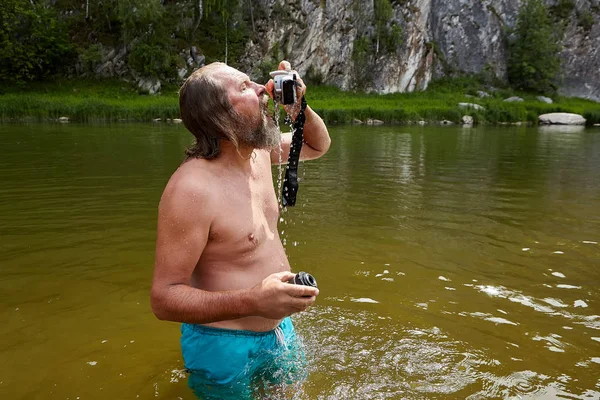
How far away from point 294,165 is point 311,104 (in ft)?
114

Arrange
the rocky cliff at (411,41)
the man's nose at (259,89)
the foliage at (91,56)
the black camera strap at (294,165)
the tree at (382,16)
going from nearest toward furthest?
the man's nose at (259,89) < the black camera strap at (294,165) < the foliage at (91,56) < the rocky cliff at (411,41) < the tree at (382,16)

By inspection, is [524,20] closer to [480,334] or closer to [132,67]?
[132,67]

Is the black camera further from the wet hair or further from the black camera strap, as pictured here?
the black camera strap

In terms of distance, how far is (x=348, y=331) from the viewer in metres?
4.61

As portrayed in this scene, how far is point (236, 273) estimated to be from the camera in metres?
3.02

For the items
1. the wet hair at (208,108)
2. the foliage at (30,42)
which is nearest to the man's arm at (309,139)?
the wet hair at (208,108)

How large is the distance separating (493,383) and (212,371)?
6.68 feet

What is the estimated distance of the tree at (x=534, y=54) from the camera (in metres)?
52.9

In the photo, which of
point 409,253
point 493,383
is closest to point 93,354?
point 493,383

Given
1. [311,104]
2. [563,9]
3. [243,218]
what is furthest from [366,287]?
[563,9]

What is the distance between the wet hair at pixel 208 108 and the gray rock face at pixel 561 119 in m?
40.2

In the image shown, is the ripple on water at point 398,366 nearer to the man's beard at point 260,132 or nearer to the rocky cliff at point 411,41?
the man's beard at point 260,132

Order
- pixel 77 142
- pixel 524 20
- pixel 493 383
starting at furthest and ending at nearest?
pixel 524 20, pixel 77 142, pixel 493 383

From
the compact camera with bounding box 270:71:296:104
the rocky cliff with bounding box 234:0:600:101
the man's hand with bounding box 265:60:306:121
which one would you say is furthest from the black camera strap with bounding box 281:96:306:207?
the rocky cliff with bounding box 234:0:600:101
